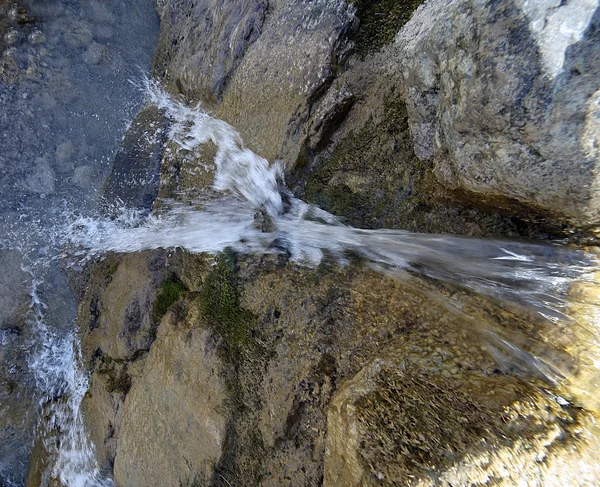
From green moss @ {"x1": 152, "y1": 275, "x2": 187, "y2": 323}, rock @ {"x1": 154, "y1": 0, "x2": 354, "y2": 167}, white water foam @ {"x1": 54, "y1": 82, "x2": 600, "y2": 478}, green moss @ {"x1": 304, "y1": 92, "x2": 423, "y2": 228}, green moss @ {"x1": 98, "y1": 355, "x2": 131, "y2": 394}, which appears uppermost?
rock @ {"x1": 154, "y1": 0, "x2": 354, "y2": 167}

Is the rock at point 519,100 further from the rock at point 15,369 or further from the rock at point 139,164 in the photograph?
the rock at point 15,369

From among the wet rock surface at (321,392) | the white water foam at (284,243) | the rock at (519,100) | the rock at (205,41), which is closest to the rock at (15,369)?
the white water foam at (284,243)

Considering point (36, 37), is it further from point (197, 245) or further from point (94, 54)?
point (197, 245)

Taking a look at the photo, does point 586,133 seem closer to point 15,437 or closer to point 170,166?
point 170,166

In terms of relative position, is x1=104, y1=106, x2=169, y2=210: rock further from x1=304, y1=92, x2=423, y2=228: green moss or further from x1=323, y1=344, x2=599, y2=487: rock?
x1=323, y1=344, x2=599, y2=487: rock

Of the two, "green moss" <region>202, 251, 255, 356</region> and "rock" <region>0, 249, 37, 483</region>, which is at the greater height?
"green moss" <region>202, 251, 255, 356</region>

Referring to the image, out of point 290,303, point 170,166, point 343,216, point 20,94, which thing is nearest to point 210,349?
point 290,303

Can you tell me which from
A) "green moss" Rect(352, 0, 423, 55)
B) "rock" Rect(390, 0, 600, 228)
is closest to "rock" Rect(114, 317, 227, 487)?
"rock" Rect(390, 0, 600, 228)

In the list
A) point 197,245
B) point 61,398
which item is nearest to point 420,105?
point 197,245
